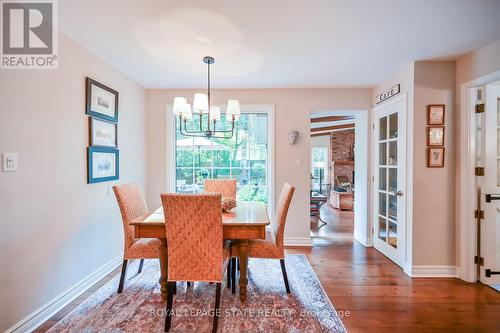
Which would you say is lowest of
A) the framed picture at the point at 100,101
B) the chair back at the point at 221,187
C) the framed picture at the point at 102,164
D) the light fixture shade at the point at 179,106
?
the chair back at the point at 221,187

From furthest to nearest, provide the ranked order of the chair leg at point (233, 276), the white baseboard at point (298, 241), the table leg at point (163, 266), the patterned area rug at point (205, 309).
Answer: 1. the white baseboard at point (298, 241)
2. the chair leg at point (233, 276)
3. the table leg at point (163, 266)
4. the patterned area rug at point (205, 309)

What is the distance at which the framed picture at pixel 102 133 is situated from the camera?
8.21ft

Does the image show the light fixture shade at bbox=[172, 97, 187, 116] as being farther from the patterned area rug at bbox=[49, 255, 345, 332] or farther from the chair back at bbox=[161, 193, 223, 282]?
the patterned area rug at bbox=[49, 255, 345, 332]

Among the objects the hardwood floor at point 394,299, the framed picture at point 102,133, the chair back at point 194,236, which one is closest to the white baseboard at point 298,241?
the hardwood floor at point 394,299

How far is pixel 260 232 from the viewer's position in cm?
199

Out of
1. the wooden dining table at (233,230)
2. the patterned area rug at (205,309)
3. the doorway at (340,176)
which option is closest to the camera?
the patterned area rug at (205,309)

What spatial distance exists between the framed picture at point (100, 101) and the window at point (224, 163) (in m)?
1.18

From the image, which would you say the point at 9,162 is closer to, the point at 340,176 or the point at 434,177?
the point at 434,177

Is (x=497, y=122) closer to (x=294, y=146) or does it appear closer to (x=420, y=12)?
(x=420, y=12)

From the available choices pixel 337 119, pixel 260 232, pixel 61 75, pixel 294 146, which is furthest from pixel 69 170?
pixel 337 119

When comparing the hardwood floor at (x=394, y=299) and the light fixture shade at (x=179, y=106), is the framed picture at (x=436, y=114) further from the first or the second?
the light fixture shade at (x=179, y=106)

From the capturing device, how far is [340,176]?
27.7 ft

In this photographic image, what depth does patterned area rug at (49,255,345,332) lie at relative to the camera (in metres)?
1.85

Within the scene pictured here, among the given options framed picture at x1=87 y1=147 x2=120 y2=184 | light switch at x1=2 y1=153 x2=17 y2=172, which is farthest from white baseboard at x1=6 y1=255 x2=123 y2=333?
light switch at x1=2 y1=153 x2=17 y2=172
